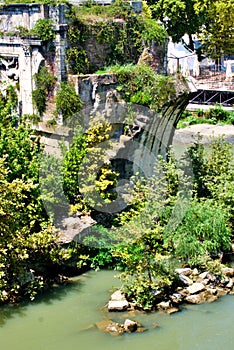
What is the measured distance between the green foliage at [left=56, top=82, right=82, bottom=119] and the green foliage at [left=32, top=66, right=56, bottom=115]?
0.95 ft

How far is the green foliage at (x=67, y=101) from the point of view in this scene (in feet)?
42.2

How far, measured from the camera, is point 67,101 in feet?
42.2

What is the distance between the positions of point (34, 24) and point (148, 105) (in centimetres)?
291

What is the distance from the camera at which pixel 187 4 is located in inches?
1140

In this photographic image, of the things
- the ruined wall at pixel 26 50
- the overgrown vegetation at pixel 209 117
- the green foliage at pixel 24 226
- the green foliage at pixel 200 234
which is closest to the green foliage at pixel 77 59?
the ruined wall at pixel 26 50

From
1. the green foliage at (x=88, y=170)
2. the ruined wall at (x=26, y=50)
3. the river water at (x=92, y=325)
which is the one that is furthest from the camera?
the ruined wall at (x=26, y=50)

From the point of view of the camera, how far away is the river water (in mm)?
10180

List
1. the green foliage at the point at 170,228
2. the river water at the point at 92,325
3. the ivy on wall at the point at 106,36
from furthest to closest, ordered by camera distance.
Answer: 1. the ivy on wall at the point at 106,36
2. the green foliage at the point at 170,228
3. the river water at the point at 92,325

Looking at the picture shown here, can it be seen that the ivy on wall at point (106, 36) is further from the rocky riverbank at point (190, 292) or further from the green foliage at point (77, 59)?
the rocky riverbank at point (190, 292)

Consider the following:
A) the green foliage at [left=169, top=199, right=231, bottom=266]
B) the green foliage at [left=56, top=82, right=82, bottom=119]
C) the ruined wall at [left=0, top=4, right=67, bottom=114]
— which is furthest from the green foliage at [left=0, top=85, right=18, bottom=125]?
the green foliage at [left=169, top=199, right=231, bottom=266]

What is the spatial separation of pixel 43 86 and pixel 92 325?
16.6ft

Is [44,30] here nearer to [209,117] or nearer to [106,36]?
[106,36]

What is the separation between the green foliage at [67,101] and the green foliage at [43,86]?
11.4 inches

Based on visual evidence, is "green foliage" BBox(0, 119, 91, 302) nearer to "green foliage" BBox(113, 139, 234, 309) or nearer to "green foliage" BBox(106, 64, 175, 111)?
"green foliage" BBox(113, 139, 234, 309)
